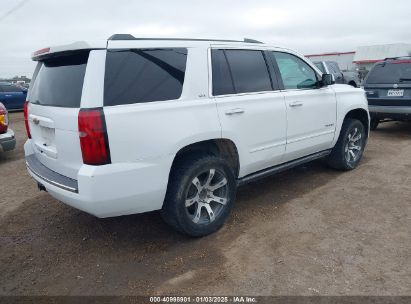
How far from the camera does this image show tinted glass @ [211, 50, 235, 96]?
3.50 metres

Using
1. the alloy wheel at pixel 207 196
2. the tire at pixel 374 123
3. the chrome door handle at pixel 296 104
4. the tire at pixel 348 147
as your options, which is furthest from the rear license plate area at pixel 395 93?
the alloy wheel at pixel 207 196

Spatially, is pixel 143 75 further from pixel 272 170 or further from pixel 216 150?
pixel 272 170

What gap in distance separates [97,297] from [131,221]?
51.3 inches

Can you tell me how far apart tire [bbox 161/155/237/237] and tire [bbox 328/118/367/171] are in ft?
7.35

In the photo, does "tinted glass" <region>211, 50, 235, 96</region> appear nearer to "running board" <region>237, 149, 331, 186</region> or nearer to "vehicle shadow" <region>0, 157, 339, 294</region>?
"running board" <region>237, 149, 331, 186</region>

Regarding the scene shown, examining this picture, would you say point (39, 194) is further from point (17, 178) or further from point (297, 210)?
point (297, 210)

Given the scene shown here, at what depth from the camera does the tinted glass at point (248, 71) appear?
3.71 metres

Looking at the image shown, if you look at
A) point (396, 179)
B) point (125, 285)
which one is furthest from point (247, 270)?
point (396, 179)

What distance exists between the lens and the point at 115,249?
3.43 meters

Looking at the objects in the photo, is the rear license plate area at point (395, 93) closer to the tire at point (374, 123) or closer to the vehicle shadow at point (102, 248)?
the tire at point (374, 123)

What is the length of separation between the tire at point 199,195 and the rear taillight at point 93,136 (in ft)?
2.45

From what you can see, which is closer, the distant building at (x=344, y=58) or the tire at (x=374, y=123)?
the tire at (x=374, y=123)

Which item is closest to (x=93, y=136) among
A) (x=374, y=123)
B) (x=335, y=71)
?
(x=374, y=123)

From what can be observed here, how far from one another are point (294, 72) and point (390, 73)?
450cm
